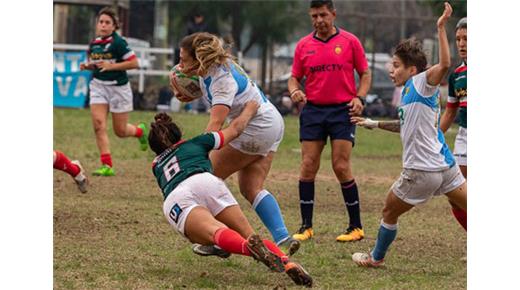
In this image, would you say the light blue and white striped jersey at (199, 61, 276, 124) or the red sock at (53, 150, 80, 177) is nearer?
the light blue and white striped jersey at (199, 61, 276, 124)

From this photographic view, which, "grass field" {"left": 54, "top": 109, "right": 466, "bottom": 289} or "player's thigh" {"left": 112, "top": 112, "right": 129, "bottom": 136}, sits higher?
"player's thigh" {"left": 112, "top": 112, "right": 129, "bottom": 136}

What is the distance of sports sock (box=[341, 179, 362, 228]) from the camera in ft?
27.0

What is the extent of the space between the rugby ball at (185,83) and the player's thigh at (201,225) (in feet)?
3.95

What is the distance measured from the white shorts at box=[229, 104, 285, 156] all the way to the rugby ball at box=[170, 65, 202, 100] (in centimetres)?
44

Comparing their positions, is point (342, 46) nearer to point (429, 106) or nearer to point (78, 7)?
point (429, 106)

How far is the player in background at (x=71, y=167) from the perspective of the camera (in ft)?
31.0

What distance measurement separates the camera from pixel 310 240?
26.4 feet

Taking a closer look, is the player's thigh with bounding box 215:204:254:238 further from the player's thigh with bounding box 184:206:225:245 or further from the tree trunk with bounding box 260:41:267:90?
the tree trunk with bounding box 260:41:267:90

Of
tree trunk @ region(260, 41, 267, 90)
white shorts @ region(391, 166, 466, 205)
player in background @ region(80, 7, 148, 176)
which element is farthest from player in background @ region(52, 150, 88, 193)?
tree trunk @ region(260, 41, 267, 90)

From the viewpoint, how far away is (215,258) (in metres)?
7.14

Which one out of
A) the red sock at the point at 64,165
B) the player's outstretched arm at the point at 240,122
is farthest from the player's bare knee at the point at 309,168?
the red sock at the point at 64,165

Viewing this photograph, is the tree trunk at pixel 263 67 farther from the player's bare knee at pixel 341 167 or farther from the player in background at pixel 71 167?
the player's bare knee at pixel 341 167

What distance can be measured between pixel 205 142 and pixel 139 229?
2047 mm
